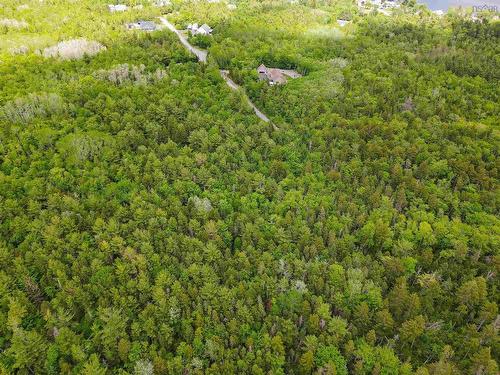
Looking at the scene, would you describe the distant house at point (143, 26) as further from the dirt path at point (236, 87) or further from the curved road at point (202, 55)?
the dirt path at point (236, 87)

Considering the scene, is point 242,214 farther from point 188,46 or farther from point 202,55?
point 188,46

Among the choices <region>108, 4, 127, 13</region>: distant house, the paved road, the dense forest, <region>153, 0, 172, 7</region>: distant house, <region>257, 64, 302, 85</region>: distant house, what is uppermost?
<region>153, 0, 172, 7</region>: distant house

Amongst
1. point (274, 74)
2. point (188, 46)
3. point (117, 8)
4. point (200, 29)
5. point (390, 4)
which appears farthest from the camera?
point (390, 4)

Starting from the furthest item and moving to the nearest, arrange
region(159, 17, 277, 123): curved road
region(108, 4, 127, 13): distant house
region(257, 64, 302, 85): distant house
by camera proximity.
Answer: region(108, 4, 127, 13): distant house < region(257, 64, 302, 85): distant house < region(159, 17, 277, 123): curved road

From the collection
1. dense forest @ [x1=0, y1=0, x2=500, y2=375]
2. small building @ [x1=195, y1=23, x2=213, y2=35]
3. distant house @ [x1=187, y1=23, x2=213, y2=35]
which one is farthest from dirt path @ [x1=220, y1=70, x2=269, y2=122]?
distant house @ [x1=187, y1=23, x2=213, y2=35]

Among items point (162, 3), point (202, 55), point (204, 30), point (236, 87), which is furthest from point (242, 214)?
point (162, 3)

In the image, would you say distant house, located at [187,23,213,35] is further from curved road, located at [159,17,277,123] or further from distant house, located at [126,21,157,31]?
distant house, located at [126,21,157,31]

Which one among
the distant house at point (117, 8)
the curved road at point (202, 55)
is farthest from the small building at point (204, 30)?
the distant house at point (117, 8)
